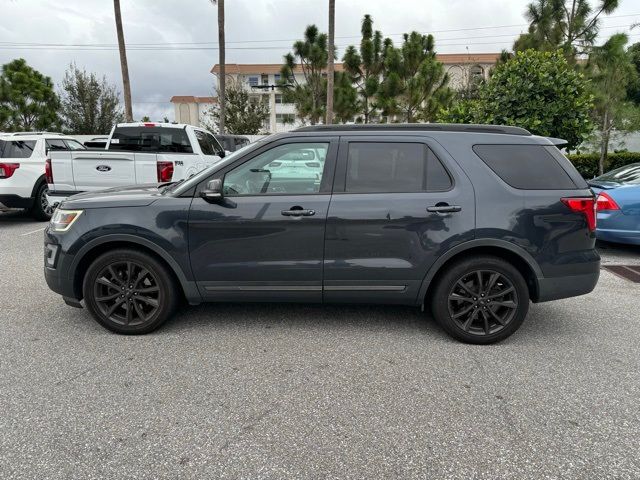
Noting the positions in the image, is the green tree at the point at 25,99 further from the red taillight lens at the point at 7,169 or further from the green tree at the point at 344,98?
the red taillight lens at the point at 7,169

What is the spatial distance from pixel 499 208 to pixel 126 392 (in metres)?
2.99

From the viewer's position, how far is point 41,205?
933 centimetres

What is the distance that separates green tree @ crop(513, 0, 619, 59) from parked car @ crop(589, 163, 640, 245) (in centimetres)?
1698

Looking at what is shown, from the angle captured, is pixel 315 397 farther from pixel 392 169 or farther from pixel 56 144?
pixel 56 144

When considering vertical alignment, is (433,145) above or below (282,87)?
below

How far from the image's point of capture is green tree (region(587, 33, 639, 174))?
44.2 ft

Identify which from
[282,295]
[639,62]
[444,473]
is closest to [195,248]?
[282,295]

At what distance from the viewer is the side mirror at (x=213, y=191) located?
347 cm

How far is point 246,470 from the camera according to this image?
7.27 feet

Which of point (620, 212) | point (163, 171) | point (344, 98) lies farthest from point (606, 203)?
→ point (344, 98)

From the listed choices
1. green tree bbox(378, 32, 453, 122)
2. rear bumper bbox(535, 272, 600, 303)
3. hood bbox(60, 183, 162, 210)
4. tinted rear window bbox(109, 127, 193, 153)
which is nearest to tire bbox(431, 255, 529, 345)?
rear bumper bbox(535, 272, 600, 303)

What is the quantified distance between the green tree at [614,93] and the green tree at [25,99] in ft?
85.8

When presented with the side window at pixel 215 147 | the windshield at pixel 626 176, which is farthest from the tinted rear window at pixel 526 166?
the side window at pixel 215 147

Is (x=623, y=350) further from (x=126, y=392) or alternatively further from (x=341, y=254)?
(x=126, y=392)
